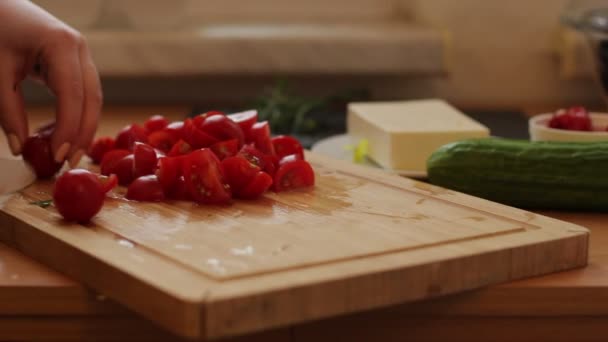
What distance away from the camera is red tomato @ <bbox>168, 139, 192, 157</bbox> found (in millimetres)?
1435

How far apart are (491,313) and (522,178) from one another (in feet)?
1.15

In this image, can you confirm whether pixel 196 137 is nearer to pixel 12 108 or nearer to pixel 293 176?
pixel 293 176

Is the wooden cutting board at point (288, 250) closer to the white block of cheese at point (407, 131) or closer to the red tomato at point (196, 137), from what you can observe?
the red tomato at point (196, 137)

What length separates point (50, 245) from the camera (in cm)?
115

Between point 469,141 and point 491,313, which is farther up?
point 469,141

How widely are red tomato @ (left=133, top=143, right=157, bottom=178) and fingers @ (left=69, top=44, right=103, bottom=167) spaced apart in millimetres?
97

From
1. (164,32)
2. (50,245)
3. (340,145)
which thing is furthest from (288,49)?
(50,245)

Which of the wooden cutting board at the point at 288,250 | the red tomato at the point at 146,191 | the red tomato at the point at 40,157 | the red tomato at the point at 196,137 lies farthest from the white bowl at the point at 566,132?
the red tomato at the point at 40,157

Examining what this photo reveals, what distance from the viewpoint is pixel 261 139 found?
4.91ft

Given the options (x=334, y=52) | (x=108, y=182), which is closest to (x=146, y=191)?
(x=108, y=182)

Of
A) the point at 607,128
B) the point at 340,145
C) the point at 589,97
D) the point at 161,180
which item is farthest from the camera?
the point at 589,97

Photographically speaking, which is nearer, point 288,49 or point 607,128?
point 607,128

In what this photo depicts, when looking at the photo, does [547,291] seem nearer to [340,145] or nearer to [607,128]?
[607,128]


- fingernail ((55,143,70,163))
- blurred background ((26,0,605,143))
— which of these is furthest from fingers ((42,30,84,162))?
blurred background ((26,0,605,143))
